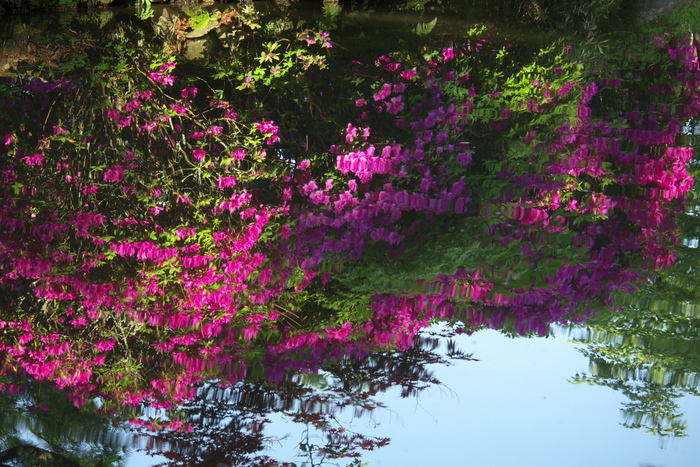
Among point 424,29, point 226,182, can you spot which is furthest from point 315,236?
point 424,29

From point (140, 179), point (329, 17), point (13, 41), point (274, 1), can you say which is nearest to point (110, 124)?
point (140, 179)

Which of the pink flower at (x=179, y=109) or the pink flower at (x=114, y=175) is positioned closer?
the pink flower at (x=114, y=175)

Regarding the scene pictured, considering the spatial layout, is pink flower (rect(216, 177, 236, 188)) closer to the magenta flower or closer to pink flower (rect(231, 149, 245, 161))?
pink flower (rect(231, 149, 245, 161))

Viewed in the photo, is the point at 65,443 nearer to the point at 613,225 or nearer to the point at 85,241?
the point at 85,241

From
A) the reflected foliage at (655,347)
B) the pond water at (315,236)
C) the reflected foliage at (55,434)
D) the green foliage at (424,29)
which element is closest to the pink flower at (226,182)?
the pond water at (315,236)

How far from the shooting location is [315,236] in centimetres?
489

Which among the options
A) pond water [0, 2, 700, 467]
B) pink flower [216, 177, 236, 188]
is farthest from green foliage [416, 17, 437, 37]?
pink flower [216, 177, 236, 188]

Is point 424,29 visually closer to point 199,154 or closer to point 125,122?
point 199,154

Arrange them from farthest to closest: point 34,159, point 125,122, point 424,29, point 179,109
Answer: point 424,29 < point 179,109 < point 125,122 < point 34,159

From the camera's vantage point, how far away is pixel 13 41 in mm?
7422

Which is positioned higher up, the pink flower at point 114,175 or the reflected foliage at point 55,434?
the pink flower at point 114,175

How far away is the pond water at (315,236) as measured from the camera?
3.80 m

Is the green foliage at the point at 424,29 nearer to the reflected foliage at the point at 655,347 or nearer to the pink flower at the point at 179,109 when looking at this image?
the pink flower at the point at 179,109

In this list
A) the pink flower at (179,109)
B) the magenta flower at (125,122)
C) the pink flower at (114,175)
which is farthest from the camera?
the pink flower at (179,109)
